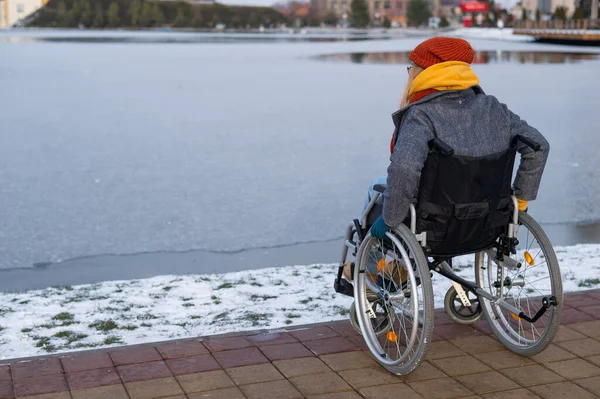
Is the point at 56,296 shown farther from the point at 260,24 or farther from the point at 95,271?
the point at 260,24

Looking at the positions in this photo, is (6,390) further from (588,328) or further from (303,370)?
(588,328)

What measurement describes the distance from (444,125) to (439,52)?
0.30 metres

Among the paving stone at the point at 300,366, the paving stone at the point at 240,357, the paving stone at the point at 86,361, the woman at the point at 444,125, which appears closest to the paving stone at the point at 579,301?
the woman at the point at 444,125

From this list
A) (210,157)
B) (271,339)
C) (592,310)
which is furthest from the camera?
(210,157)

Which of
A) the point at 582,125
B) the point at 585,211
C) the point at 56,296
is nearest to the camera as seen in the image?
the point at 56,296

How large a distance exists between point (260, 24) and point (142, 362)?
143902mm

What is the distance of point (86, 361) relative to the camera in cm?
362

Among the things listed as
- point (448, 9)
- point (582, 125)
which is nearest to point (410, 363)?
point (582, 125)

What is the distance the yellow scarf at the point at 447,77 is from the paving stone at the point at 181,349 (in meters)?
1.41

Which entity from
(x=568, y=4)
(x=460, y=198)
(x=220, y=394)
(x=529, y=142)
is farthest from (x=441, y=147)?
(x=568, y=4)

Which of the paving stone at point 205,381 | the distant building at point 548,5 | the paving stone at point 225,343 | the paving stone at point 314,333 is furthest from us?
the distant building at point 548,5

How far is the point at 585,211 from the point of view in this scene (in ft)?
25.7

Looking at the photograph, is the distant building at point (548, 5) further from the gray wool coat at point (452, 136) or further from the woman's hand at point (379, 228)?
the woman's hand at point (379, 228)

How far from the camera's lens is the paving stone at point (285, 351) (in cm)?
369
